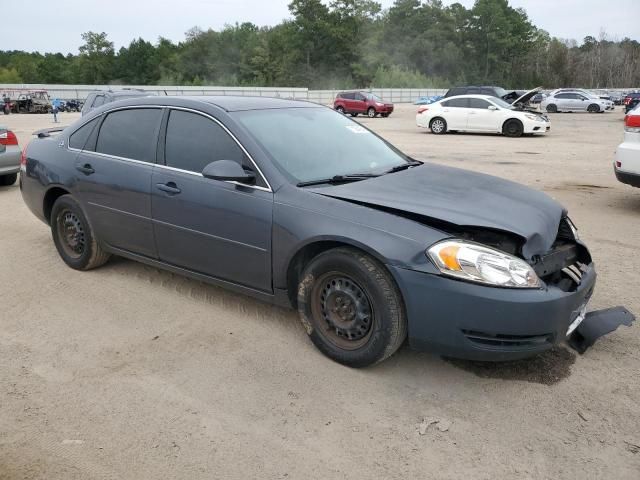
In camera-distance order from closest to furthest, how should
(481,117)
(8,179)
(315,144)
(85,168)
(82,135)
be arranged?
1. (315,144)
2. (85,168)
3. (82,135)
4. (8,179)
5. (481,117)

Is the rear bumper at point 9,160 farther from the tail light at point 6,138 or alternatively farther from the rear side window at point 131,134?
the rear side window at point 131,134

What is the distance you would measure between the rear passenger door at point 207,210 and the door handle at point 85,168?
824mm

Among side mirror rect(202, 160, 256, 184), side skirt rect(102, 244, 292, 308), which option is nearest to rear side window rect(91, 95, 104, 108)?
side skirt rect(102, 244, 292, 308)

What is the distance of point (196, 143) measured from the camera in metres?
4.19

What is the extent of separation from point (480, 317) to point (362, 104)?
32.9 meters

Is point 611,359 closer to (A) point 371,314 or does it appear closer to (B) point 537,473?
(B) point 537,473

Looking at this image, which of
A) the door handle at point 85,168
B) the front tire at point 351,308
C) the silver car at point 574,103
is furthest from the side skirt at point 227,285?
the silver car at point 574,103

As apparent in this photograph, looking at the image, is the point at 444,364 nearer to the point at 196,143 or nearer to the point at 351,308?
the point at 351,308

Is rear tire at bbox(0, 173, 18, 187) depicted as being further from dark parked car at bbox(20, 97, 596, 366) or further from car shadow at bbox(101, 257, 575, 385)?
car shadow at bbox(101, 257, 575, 385)

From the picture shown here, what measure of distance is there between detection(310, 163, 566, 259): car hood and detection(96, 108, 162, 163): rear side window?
160cm

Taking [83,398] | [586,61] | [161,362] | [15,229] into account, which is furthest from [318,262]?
[586,61]

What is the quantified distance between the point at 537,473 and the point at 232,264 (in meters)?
2.26

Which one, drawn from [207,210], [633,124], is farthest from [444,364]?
[633,124]

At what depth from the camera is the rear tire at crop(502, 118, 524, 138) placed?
19891 millimetres
